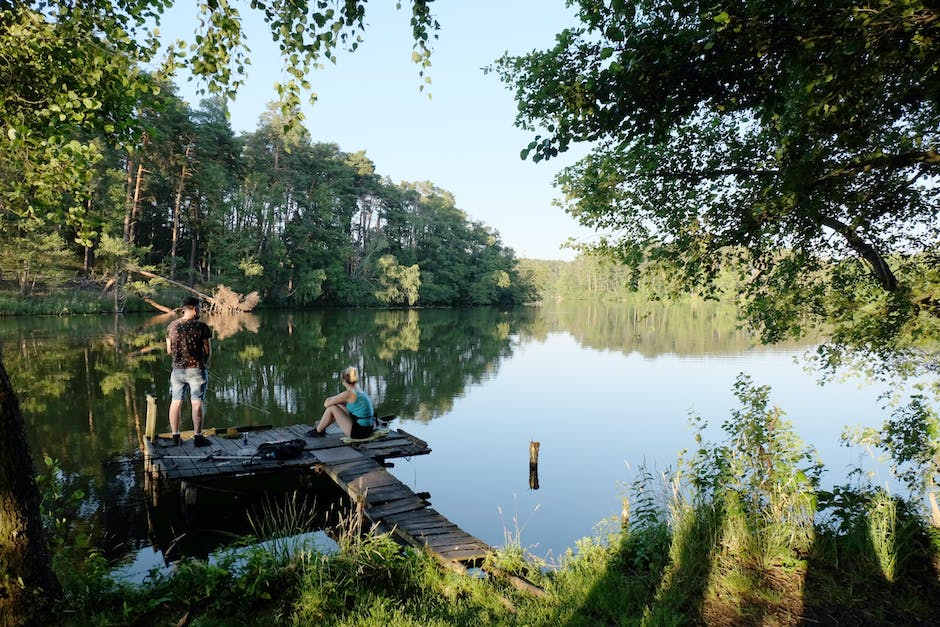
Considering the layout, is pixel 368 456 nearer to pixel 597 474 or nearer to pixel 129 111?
pixel 597 474

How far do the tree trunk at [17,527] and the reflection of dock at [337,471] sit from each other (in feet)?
9.14

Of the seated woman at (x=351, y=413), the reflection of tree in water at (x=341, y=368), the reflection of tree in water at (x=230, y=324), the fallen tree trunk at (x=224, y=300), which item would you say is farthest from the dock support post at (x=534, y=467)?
the fallen tree trunk at (x=224, y=300)

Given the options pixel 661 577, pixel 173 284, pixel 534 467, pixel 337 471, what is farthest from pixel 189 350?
pixel 173 284

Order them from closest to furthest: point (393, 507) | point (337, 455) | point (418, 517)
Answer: point (418, 517) < point (393, 507) < point (337, 455)

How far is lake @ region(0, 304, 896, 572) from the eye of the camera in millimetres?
8211

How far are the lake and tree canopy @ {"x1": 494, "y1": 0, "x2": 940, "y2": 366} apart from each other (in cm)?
197

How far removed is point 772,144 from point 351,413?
6.99 meters

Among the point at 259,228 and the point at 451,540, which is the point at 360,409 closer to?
the point at 451,540

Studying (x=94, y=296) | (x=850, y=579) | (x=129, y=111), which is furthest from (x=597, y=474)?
(x=94, y=296)

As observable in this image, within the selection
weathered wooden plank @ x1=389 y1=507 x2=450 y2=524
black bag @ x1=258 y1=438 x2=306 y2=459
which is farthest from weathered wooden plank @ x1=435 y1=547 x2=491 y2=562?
black bag @ x1=258 y1=438 x2=306 y2=459

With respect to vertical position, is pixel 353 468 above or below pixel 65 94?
below

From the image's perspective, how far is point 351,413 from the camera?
29.6ft

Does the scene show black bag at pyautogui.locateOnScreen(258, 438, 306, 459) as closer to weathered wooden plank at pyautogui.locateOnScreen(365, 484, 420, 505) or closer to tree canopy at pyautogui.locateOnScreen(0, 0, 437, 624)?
weathered wooden plank at pyautogui.locateOnScreen(365, 484, 420, 505)

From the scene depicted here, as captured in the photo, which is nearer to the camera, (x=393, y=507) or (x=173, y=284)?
(x=393, y=507)
